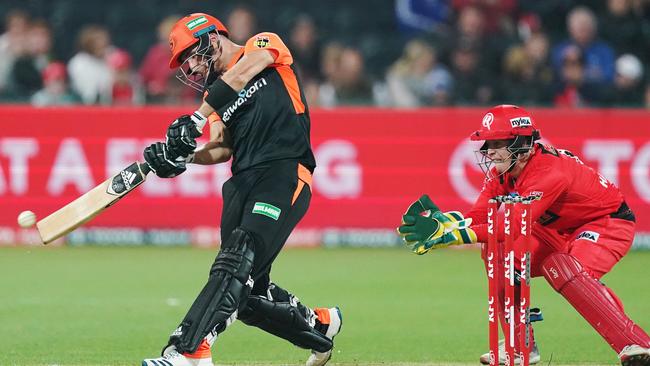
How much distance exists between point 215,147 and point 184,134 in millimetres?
565

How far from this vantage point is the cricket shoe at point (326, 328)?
24.5 ft

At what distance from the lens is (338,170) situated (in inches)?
551

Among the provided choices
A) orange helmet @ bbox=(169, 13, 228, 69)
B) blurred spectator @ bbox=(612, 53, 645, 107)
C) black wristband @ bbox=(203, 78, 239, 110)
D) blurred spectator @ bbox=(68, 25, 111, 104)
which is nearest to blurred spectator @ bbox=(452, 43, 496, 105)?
blurred spectator @ bbox=(612, 53, 645, 107)

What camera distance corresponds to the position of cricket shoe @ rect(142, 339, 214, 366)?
253 inches

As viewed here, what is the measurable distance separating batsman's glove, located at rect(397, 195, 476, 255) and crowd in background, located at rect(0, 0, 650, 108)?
842cm

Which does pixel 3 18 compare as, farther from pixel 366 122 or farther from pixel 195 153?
pixel 195 153

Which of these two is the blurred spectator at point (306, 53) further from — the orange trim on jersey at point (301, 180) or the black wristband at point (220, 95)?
the black wristband at point (220, 95)

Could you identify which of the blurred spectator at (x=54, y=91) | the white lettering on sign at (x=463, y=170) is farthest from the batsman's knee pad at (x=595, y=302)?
the blurred spectator at (x=54, y=91)

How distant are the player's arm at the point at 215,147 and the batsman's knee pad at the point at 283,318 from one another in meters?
0.87

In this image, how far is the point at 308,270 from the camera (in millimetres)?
12367

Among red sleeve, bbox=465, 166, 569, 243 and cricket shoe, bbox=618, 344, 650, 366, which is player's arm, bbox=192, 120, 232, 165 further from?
cricket shoe, bbox=618, 344, 650, 366

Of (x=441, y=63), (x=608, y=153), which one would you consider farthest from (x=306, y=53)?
(x=608, y=153)

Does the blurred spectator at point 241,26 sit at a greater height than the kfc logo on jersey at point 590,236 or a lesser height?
greater

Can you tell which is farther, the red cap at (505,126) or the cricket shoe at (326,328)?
the cricket shoe at (326,328)
